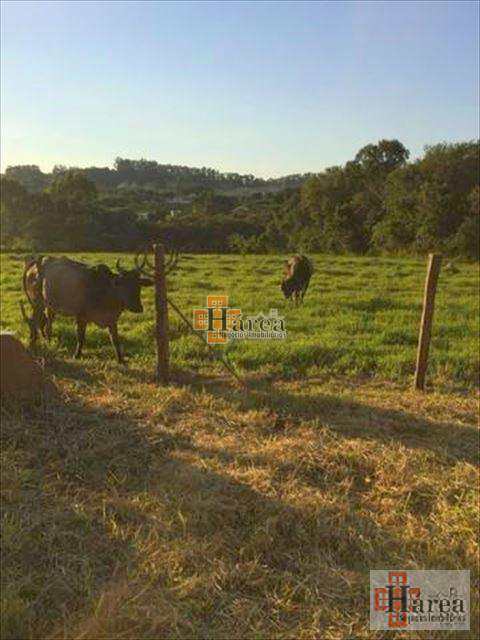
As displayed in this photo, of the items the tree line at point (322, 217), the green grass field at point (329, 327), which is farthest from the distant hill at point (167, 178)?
the green grass field at point (329, 327)

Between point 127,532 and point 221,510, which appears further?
point 221,510

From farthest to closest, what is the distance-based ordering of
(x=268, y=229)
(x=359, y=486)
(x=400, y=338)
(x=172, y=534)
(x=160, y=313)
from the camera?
1. (x=268, y=229)
2. (x=400, y=338)
3. (x=160, y=313)
4. (x=359, y=486)
5. (x=172, y=534)

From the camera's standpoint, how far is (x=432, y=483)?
16.9 feet

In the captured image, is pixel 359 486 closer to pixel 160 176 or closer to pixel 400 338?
pixel 400 338

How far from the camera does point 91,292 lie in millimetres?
8727

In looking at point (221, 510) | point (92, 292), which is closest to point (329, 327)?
point (92, 292)

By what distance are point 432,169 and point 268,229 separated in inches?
731

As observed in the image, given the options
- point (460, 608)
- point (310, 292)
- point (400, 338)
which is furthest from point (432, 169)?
point (460, 608)

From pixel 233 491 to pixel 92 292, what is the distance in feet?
16.1

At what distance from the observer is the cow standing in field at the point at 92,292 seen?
866 cm

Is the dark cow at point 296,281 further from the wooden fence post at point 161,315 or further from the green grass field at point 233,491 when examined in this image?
the wooden fence post at point 161,315

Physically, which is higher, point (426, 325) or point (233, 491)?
point (426, 325)

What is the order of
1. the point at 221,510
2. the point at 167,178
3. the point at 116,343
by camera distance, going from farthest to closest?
the point at 167,178 < the point at 116,343 < the point at 221,510

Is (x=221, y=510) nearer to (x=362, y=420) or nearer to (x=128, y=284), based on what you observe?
(x=362, y=420)
